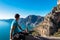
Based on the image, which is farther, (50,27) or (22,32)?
(50,27)

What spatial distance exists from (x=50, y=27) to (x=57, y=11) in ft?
37.9

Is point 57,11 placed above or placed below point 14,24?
above

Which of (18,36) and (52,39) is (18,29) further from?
(52,39)

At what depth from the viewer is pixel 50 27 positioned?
445 feet

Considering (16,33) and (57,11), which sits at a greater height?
(57,11)

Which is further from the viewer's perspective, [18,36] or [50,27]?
[50,27]

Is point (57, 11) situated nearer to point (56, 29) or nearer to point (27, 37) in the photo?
point (56, 29)

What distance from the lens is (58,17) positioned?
135 metres

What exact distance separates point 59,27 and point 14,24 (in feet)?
415

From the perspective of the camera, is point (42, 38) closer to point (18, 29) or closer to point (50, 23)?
point (18, 29)

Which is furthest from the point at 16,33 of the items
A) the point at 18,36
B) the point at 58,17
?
the point at 58,17

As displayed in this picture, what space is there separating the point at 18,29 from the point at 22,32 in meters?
0.38

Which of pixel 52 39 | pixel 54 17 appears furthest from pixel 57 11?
pixel 52 39

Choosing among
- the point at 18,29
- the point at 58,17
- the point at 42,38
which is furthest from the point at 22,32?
the point at 58,17
